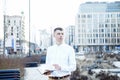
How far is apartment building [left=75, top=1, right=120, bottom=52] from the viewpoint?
117812mm

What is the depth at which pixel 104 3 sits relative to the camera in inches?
4951

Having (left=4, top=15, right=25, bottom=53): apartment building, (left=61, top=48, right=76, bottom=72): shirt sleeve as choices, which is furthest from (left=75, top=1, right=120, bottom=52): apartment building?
(left=61, top=48, right=76, bottom=72): shirt sleeve

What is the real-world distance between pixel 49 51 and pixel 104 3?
12337 centimetres

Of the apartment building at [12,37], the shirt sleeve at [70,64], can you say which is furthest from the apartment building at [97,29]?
the shirt sleeve at [70,64]

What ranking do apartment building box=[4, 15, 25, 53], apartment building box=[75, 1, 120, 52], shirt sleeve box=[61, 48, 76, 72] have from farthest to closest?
Answer: 1. apartment building box=[75, 1, 120, 52]
2. apartment building box=[4, 15, 25, 53]
3. shirt sleeve box=[61, 48, 76, 72]

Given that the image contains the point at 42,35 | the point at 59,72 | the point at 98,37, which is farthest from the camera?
the point at 98,37

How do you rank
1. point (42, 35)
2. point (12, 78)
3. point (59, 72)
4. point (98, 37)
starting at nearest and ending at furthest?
point (59, 72) < point (12, 78) < point (42, 35) < point (98, 37)

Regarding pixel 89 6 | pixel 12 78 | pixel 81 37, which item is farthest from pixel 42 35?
pixel 12 78

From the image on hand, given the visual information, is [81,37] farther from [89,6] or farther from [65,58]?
[65,58]

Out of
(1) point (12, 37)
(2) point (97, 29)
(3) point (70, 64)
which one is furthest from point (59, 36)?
(2) point (97, 29)

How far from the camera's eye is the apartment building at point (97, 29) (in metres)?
118

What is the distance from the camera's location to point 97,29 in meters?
119

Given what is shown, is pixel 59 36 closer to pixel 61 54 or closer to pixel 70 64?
pixel 61 54

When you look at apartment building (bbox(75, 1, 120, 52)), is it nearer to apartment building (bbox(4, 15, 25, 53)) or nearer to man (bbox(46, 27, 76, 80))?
apartment building (bbox(4, 15, 25, 53))
